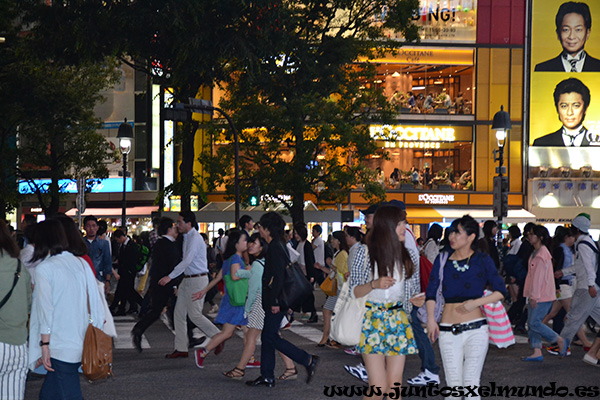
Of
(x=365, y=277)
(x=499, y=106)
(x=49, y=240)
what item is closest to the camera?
(x=49, y=240)

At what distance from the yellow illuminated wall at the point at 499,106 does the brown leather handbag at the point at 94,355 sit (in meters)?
39.2

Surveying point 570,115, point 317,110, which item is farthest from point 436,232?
point 570,115

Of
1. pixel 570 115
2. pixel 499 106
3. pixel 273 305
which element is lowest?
pixel 273 305

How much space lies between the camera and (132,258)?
18.3 meters

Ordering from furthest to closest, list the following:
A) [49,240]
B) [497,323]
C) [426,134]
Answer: [426,134], [497,323], [49,240]

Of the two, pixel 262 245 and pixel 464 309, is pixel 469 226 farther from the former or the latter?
pixel 262 245

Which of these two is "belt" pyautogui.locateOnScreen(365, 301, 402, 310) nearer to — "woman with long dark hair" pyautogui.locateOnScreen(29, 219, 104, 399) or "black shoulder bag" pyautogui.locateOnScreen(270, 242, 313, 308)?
"woman with long dark hair" pyautogui.locateOnScreen(29, 219, 104, 399)

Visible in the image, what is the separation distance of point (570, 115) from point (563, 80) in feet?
6.06

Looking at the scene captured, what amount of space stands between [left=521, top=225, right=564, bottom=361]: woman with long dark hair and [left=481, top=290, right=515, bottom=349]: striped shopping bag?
15.9ft

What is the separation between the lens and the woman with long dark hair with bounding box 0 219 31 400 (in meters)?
5.92

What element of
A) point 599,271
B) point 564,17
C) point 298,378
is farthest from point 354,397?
point 564,17

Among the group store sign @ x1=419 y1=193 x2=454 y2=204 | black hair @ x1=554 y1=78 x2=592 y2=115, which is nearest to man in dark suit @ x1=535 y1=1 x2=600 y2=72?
black hair @ x1=554 y1=78 x2=592 y2=115

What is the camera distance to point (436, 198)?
43.8m

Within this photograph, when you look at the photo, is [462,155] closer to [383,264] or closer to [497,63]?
[497,63]
